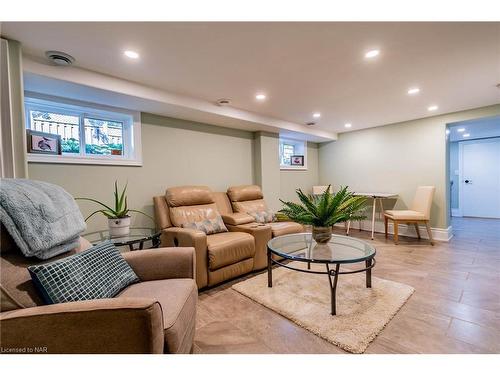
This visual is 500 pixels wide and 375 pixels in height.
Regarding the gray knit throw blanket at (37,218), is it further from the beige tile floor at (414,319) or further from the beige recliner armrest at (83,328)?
the beige tile floor at (414,319)

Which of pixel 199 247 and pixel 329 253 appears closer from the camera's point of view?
pixel 329 253

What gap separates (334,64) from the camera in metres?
2.05

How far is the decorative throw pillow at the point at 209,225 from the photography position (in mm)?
2617

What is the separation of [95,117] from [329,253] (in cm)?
294

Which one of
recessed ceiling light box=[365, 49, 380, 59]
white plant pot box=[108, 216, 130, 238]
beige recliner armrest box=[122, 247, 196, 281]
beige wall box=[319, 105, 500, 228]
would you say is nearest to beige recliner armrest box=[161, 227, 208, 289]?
white plant pot box=[108, 216, 130, 238]

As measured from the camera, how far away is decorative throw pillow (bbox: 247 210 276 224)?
3.24 m

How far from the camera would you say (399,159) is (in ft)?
14.2

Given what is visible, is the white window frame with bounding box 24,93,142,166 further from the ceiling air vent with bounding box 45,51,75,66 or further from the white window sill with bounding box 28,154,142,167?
the ceiling air vent with bounding box 45,51,75,66

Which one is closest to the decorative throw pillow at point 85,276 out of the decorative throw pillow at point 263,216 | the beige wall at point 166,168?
the beige wall at point 166,168

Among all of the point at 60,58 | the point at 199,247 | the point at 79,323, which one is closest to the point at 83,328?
the point at 79,323

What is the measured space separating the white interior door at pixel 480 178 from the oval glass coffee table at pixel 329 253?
575cm

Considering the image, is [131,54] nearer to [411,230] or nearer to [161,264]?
[161,264]
